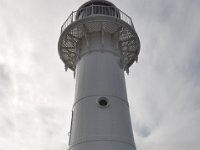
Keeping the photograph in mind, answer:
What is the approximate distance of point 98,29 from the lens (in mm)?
15289

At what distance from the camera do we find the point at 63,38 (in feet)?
52.4

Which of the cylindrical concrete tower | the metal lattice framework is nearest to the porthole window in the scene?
the cylindrical concrete tower

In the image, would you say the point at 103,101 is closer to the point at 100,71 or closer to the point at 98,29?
the point at 100,71

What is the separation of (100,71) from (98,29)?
10.4ft

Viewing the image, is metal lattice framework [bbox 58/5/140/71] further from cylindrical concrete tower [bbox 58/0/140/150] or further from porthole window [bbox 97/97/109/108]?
porthole window [bbox 97/97/109/108]

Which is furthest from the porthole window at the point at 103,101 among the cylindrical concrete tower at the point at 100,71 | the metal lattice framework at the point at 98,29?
the metal lattice framework at the point at 98,29

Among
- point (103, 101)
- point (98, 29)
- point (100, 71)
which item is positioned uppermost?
point (98, 29)

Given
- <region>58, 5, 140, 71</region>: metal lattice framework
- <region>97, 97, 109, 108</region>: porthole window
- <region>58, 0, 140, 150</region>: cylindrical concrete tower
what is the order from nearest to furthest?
<region>58, 0, 140, 150</region>: cylindrical concrete tower < <region>97, 97, 109, 108</region>: porthole window < <region>58, 5, 140, 71</region>: metal lattice framework

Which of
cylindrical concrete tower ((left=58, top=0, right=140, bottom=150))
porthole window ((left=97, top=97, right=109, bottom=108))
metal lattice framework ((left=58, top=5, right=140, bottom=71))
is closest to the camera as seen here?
cylindrical concrete tower ((left=58, top=0, right=140, bottom=150))

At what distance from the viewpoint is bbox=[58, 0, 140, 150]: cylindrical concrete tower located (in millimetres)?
11625


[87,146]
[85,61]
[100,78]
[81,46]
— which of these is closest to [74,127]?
[87,146]

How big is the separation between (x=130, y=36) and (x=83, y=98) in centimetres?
579

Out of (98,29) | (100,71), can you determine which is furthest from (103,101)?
(98,29)

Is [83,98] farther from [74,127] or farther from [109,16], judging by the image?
[109,16]
